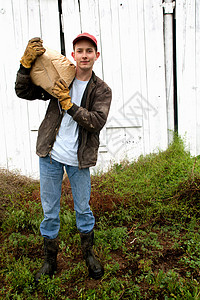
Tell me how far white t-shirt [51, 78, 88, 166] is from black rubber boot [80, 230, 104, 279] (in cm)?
70

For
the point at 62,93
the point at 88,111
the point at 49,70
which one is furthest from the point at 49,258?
the point at 49,70

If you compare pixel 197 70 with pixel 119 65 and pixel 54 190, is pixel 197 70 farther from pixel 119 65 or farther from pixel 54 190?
pixel 54 190

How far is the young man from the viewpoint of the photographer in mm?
2314

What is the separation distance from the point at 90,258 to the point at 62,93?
1.49m

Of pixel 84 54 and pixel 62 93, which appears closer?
pixel 62 93

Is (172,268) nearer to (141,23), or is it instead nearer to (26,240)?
(26,240)

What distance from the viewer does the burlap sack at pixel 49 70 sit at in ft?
7.42

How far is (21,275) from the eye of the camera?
2420 millimetres

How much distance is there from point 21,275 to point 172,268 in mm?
1357

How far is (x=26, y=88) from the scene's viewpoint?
2.30 metres

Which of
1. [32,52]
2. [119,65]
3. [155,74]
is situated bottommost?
[32,52]

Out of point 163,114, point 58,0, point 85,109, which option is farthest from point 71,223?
point 58,0

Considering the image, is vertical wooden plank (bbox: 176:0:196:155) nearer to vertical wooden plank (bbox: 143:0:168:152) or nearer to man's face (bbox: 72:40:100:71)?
vertical wooden plank (bbox: 143:0:168:152)

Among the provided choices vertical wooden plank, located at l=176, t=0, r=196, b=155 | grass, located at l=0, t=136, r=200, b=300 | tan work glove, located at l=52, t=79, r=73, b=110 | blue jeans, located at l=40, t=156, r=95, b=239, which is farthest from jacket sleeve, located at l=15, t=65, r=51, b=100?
vertical wooden plank, located at l=176, t=0, r=196, b=155
